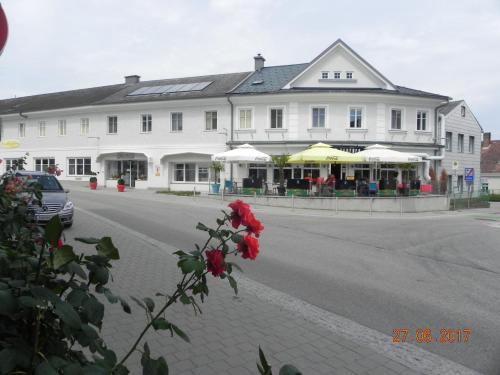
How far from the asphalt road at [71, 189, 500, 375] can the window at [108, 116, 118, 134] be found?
58.2 feet

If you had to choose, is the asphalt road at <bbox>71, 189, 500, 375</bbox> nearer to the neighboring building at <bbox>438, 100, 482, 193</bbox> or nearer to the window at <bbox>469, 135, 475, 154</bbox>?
the neighboring building at <bbox>438, 100, 482, 193</bbox>

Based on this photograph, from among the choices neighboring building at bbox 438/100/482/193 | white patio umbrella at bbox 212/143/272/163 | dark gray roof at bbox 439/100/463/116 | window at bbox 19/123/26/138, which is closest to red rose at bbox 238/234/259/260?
white patio umbrella at bbox 212/143/272/163

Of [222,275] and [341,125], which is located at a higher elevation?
[341,125]

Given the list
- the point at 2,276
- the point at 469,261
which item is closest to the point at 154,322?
the point at 2,276

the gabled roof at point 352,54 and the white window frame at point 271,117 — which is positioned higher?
the gabled roof at point 352,54

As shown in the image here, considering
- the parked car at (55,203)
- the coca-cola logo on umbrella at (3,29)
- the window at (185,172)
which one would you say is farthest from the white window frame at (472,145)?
the coca-cola logo on umbrella at (3,29)

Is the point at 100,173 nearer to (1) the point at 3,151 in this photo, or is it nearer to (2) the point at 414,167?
(1) the point at 3,151

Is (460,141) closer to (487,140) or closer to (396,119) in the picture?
(396,119)

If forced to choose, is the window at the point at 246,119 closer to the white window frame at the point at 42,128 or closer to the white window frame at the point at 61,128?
the white window frame at the point at 61,128

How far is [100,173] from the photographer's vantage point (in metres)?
32.4

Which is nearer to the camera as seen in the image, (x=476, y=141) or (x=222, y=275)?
(x=222, y=275)

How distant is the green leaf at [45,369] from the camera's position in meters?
1.20

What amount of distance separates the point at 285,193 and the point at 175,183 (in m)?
10.8

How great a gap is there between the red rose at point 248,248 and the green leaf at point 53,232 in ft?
2.54
